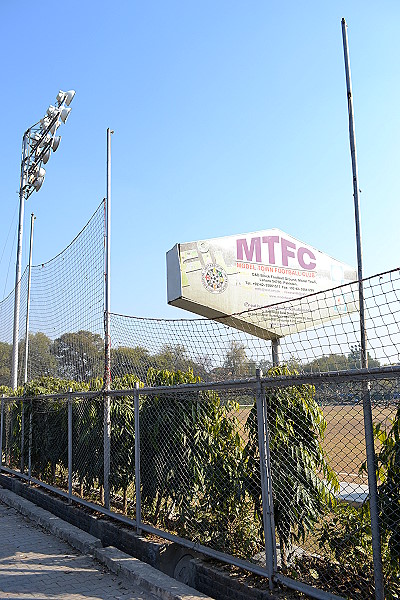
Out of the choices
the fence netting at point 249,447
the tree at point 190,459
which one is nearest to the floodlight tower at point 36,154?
the fence netting at point 249,447

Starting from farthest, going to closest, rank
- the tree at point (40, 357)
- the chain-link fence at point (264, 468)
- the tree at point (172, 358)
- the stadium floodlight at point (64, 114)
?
the stadium floodlight at point (64, 114)
the tree at point (40, 357)
the tree at point (172, 358)
the chain-link fence at point (264, 468)

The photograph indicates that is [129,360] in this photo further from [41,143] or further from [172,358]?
[41,143]

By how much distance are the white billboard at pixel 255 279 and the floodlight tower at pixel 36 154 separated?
6.94 m

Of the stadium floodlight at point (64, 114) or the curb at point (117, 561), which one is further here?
the stadium floodlight at point (64, 114)

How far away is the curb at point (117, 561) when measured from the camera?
4.53 meters

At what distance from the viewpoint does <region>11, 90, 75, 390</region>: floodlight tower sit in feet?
47.6

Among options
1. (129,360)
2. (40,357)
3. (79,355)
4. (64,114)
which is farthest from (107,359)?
(64,114)

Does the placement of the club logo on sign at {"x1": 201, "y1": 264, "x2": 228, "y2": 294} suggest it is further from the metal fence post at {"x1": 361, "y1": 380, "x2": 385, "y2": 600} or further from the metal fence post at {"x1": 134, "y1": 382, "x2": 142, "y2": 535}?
the metal fence post at {"x1": 361, "y1": 380, "x2": 385, "y2": 600}

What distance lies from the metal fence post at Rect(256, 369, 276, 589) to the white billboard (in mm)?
4090

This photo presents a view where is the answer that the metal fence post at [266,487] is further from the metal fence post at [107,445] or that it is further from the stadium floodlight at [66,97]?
the stadium floodlight at [66,97]

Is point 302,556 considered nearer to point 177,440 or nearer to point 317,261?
point 177,440

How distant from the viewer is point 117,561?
5.41 meters

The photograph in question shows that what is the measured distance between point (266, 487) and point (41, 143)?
1422 centimetres

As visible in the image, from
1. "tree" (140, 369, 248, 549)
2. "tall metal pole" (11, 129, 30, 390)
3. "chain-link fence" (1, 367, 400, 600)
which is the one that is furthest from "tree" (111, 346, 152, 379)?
"tall metal pole" (11, 129, 30, 390)
